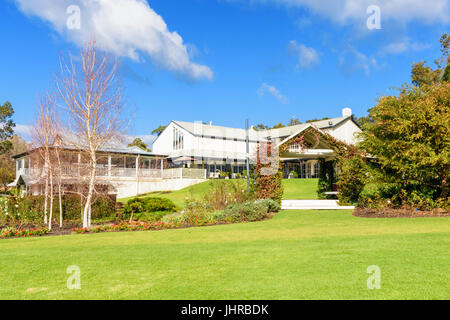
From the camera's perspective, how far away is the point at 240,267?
5.67 m

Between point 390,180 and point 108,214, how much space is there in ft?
41.8

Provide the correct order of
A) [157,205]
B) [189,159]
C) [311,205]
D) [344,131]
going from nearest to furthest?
1. [157,205]
2. [311,205]
3. [189,159]
4. [344,131]

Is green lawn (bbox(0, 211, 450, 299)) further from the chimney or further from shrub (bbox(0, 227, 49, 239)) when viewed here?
the chimney

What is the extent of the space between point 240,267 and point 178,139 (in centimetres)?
3892

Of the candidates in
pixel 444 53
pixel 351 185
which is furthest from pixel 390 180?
pixel 444 53

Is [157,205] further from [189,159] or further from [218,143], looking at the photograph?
[218,143]

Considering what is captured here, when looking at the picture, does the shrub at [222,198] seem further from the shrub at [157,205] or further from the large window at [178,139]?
the large window at [178,139]

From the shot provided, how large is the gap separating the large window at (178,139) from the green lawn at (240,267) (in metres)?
34.3

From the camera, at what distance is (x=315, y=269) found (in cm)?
538

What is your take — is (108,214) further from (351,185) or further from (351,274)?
(351,274)

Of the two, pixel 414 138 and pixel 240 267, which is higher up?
pixel 414 138

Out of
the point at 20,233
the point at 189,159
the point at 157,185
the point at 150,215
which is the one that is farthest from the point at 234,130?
the point at 20,233
